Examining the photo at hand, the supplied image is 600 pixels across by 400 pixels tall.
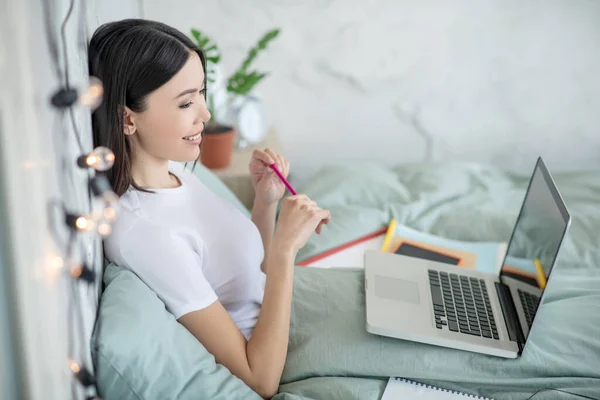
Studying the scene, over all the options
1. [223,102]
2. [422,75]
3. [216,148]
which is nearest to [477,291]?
[216,148]

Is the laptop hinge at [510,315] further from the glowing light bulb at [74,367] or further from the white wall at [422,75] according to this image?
the white wall at [422,75]

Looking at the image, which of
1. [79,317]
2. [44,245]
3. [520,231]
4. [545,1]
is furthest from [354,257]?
[545,1]

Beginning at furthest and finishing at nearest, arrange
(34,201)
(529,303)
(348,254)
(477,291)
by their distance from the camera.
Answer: (348,254), (477,291), (529,303), (34,201)

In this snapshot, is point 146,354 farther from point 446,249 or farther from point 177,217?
point 446,249

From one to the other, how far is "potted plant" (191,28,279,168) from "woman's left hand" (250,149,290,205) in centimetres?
64

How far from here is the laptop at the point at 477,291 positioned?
1093mm

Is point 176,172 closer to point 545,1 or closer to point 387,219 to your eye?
point 387,219

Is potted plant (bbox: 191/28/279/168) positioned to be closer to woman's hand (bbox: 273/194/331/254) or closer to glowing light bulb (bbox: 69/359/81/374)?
woman's hand (bbox: 273/194/331/254)

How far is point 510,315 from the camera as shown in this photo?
1203 millimetres

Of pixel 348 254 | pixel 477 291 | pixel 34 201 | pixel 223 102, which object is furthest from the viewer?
pixel 223 102

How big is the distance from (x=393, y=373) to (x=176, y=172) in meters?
0.55

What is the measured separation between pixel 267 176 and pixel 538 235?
0.55 meters

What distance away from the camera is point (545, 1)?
231 cm

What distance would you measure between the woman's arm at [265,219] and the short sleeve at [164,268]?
367 millimetres
